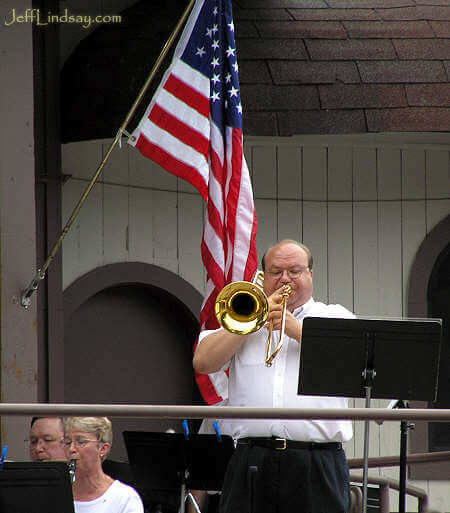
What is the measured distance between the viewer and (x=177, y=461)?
549 centimetres

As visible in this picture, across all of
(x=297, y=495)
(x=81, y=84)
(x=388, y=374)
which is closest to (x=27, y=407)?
(x=297, y=495)

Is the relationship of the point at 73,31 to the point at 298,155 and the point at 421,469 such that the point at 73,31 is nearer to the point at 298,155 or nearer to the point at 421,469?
the point at 298,155

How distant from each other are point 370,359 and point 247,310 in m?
0.64

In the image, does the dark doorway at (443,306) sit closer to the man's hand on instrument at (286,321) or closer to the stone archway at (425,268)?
the stone archway at (425,268)

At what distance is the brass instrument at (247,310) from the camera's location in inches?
201

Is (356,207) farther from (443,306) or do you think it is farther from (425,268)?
(443,306)

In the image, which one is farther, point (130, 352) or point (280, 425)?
point (130, 352)

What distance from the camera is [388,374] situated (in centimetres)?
496

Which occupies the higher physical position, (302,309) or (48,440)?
(302,309)

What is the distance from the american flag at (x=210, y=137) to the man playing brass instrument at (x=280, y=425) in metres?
2.13

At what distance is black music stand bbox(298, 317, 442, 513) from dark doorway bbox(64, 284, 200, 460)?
13.3 feet

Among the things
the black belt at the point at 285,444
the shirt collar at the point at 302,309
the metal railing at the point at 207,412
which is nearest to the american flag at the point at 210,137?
the shirt collar at the point at 302,309

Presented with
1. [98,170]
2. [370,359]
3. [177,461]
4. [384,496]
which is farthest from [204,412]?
[98,170]

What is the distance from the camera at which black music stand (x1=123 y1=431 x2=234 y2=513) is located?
5391mm
